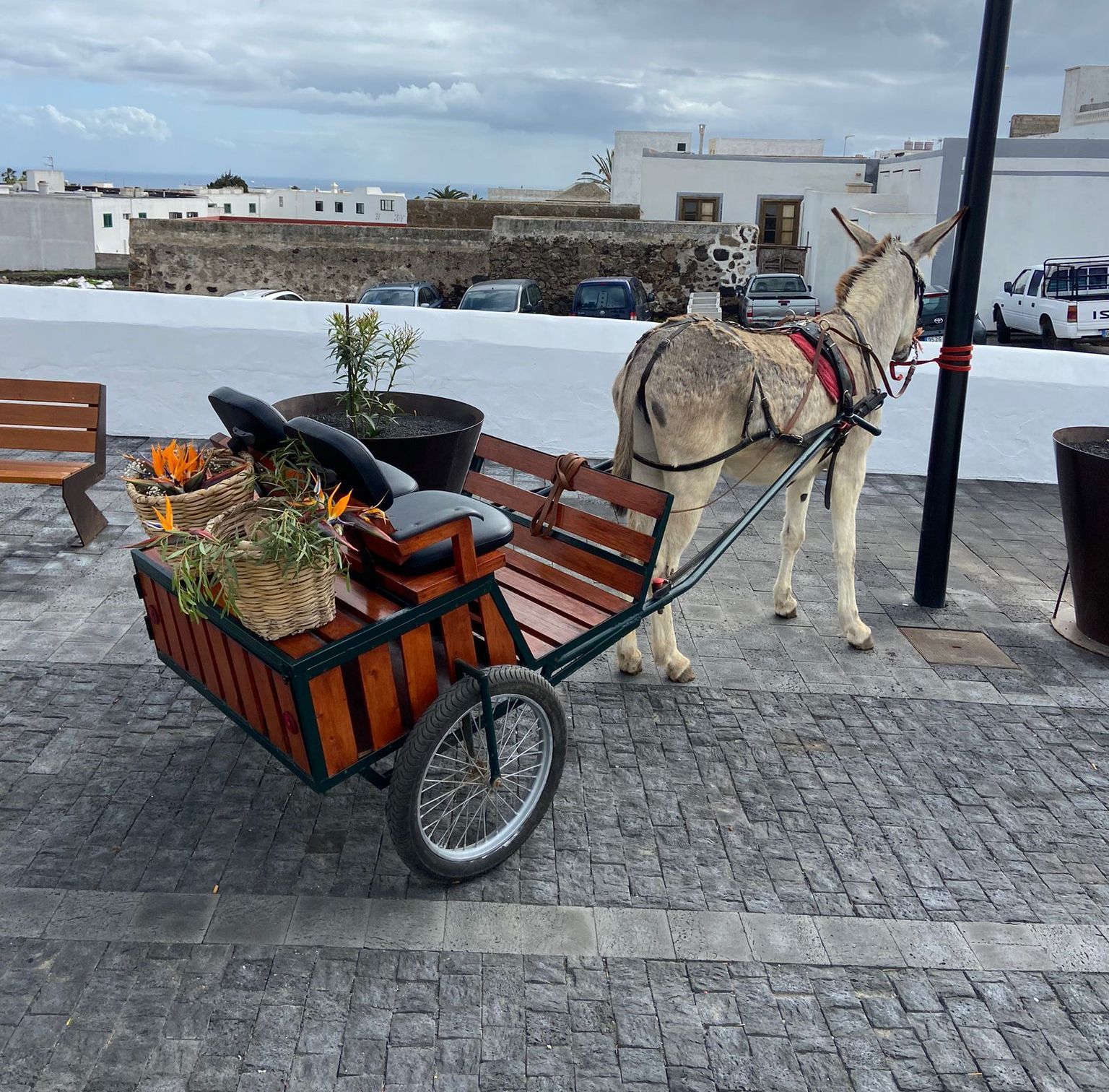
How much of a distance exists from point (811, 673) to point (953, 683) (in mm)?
741

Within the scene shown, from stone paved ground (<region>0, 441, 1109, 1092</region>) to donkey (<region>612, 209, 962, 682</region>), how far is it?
30.7 inches

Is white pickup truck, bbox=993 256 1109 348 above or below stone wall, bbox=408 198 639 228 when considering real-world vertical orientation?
below

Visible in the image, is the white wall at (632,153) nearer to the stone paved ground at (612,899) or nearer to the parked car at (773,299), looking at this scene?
the parked car at (773,299)

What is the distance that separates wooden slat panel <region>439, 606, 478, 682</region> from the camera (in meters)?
3.48

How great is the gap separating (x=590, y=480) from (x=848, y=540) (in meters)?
2.04

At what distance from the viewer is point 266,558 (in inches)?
119

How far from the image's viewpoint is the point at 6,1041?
2977 millimetres

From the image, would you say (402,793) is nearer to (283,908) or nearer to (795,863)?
(283,908)

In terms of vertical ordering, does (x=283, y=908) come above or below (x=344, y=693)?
below

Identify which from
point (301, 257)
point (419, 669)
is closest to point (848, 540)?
point (419, 669)

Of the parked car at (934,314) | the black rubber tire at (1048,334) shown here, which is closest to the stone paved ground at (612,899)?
the parked car at (934,314)

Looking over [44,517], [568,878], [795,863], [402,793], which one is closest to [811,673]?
[795,863]

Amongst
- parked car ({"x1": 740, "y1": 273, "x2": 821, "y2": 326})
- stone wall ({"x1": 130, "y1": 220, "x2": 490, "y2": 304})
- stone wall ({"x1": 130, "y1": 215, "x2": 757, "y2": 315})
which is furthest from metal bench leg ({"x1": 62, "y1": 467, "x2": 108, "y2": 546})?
stone wall ({"x1": 130, "y1": 220, "x2": 490, "y2": 304})

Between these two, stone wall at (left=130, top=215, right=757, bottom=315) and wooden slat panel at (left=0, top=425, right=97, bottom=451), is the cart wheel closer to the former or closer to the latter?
wooden slat panel at (left=0, top=425, right=97, bottom=451)
